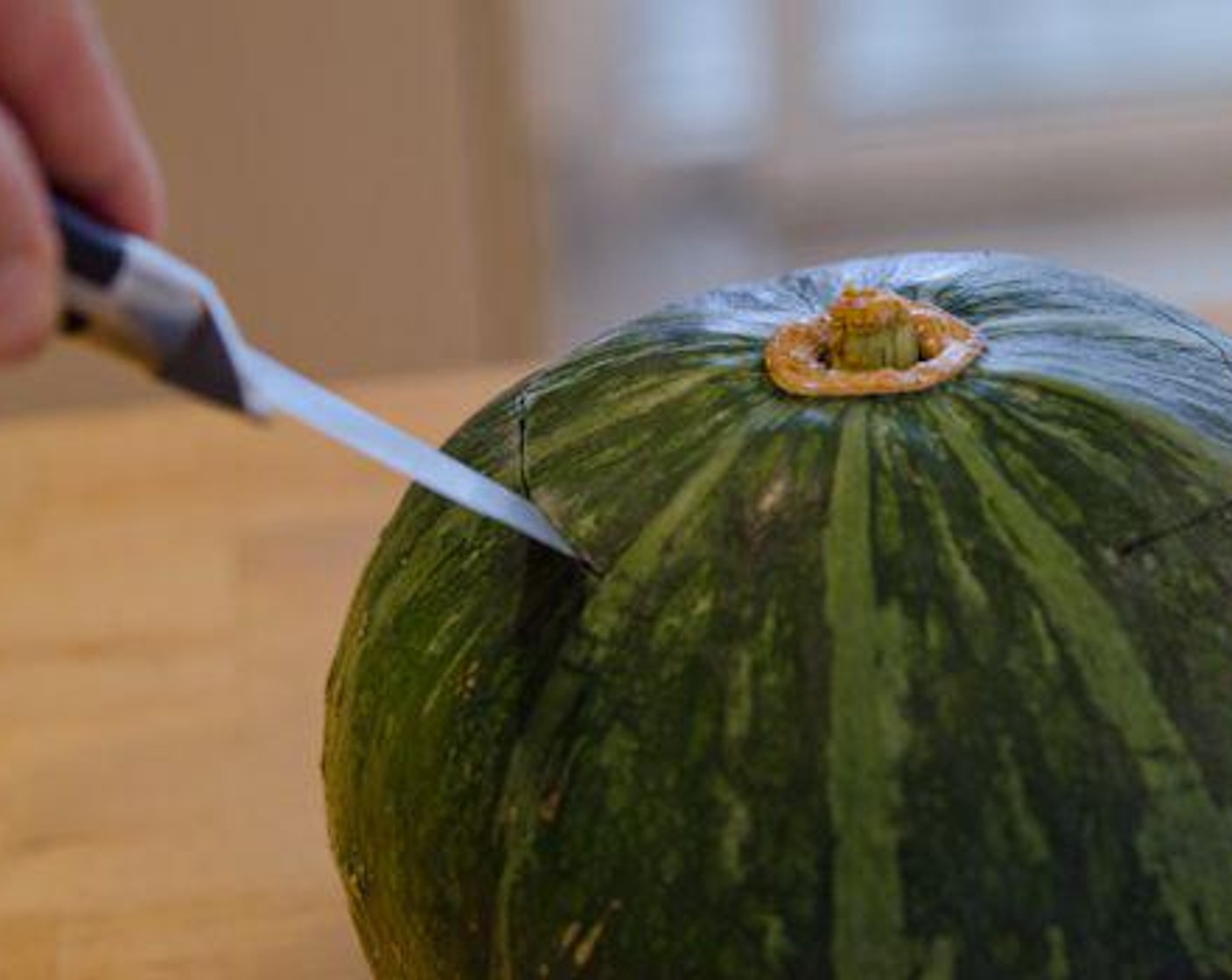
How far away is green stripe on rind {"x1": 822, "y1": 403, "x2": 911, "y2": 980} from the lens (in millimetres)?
762

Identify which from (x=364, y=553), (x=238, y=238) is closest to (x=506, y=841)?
(x=364, y=553)

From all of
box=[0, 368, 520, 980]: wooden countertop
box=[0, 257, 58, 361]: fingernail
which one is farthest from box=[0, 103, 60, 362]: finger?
box=[0, 368, 520, 980]: wooden countertop

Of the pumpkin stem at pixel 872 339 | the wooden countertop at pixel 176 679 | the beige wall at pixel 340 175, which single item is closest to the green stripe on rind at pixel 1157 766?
the pumpkin stem at pixel 872 339

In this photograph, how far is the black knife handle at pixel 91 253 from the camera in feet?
2.26

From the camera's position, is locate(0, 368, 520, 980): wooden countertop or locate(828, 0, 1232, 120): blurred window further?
locate(828, 0, 1232, 120): blurred window

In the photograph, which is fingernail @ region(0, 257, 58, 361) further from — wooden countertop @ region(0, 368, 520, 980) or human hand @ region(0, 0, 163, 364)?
wooden countertop @ region(0, 368, 520, 980)

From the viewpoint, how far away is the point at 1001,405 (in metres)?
0.84

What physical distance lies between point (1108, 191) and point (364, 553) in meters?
1.96

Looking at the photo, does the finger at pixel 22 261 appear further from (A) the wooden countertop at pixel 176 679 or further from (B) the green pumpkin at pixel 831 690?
(A) the wooden countertop at pixel 176 679

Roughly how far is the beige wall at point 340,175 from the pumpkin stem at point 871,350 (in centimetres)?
170

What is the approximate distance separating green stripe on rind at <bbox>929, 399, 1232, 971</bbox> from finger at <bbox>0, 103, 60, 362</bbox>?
1.12 ft

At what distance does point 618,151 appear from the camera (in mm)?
3039

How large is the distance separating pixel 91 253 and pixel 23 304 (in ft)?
0.20

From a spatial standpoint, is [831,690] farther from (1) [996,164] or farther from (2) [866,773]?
(1) [996,164]
